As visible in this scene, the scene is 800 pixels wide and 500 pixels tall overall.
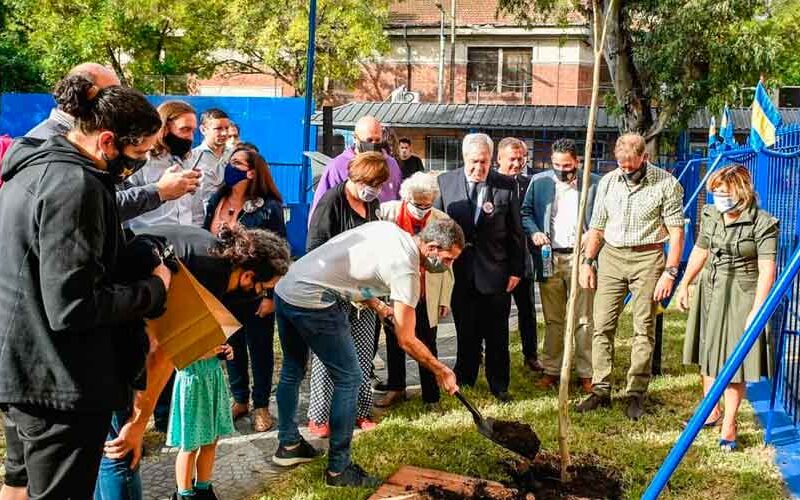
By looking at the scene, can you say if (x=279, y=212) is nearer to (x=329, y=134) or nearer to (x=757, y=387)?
(x=757, y=387)

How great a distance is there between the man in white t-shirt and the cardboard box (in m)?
1.00

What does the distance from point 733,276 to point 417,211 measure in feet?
6.19

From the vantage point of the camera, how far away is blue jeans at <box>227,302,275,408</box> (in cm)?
469

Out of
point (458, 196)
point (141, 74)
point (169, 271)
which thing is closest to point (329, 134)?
point (458, 196)

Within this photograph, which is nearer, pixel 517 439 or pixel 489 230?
pixel 517 439

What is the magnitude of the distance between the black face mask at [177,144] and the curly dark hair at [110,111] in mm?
1862

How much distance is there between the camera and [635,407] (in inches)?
203

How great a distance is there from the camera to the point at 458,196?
5387mm

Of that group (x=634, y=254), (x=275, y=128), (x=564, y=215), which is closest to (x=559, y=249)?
(x=564, y=215)

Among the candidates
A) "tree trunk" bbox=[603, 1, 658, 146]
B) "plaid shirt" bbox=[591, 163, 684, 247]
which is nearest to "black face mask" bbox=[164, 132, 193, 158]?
"plaid shirt" bbox=[591, 163, 684, 247]

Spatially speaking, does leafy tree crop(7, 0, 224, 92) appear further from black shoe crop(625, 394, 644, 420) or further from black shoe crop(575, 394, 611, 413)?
black shoe crop(625, 394, 644, 420)

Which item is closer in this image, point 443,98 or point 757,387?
point 757,387

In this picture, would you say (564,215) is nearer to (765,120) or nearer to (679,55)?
(765,120)

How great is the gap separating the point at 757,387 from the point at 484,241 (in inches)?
93.1
